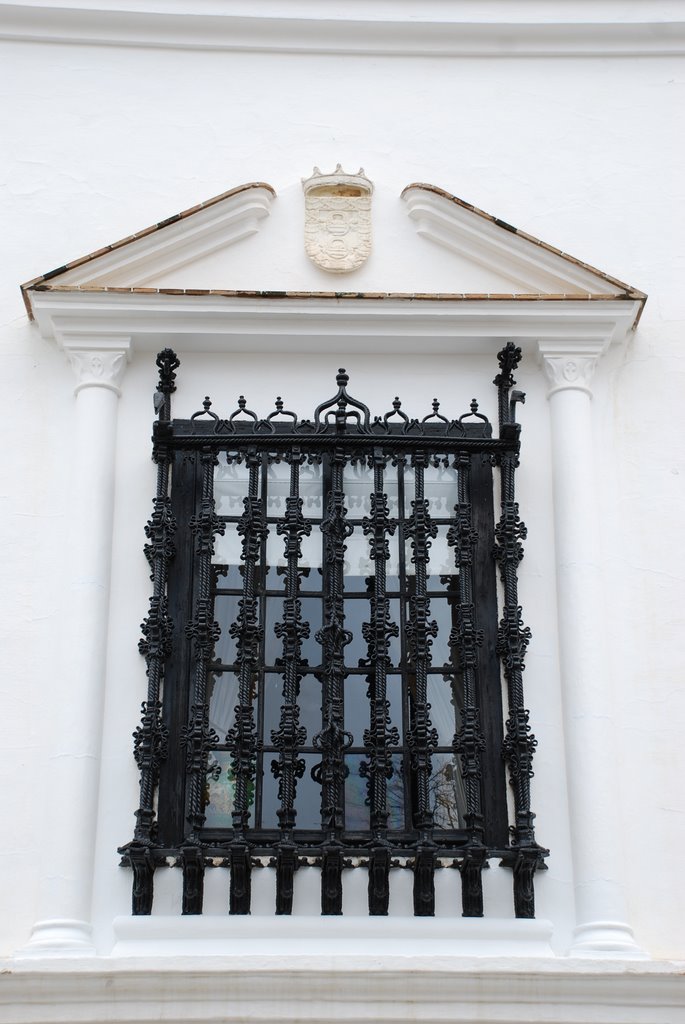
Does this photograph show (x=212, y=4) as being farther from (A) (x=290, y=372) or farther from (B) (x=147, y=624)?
(B) (x=147, y=624)

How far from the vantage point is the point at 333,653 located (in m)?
6.51

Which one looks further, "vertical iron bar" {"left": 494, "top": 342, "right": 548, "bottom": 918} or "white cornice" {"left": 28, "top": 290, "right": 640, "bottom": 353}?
"white cornice" {"left": 28, "top": 290, "right": 640, "bottom": 353}

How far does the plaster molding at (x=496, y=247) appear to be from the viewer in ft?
23.6

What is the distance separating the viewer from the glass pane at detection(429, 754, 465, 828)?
6500 mm

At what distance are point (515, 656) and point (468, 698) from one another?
27 centimetres

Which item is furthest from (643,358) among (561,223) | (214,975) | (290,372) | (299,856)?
(214,975)

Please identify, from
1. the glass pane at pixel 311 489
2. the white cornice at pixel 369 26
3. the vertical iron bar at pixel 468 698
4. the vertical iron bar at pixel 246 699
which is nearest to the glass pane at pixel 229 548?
the vertical iron bar at pixel 246 699

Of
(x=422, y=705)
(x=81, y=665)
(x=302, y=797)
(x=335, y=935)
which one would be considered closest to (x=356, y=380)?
(x=422, y=705)

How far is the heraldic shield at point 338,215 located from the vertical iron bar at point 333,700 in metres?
1.00

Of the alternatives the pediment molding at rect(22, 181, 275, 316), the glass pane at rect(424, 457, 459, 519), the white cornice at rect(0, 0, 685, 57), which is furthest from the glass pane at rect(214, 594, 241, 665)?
the white cornice at rect(0, 0, 685, 57)

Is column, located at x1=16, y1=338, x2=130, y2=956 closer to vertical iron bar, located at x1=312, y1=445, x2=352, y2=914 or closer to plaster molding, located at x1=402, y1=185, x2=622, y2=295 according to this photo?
vertical iron bar, located at x1=312, y1=445, x2=352, y2=914

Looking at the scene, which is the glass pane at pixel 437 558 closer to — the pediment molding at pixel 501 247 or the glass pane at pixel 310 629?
the glass pane at pixel 310 629

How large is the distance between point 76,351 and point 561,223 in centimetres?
224

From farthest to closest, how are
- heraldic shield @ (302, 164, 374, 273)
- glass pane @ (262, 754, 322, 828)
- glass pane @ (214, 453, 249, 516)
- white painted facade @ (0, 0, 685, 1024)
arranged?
heraldic shield @ (302, 164, 374, 273) → glass pane @ (214, 453, 249, 516) → glass pane @ (262, 754, 322, 828) → white painted facade @ (0, 0, 685, 1024)
